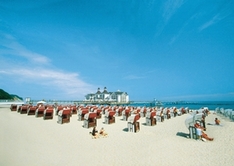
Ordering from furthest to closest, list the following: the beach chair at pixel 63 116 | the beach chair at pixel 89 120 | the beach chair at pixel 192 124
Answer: the beach chair at pixel 63 116, the beach chair at pixel 89 120, the beach chair at pixel 192 124

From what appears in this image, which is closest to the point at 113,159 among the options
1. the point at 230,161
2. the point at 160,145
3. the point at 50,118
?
the point at 160,145

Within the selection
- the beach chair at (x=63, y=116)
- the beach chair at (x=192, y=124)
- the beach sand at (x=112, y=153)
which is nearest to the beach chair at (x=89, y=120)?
the beach chair at (x=63, y=116)

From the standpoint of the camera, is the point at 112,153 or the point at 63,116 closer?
the point at 112,153

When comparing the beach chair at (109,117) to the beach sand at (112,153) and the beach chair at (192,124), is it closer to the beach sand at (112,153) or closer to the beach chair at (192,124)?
the beach sand at (112,153)

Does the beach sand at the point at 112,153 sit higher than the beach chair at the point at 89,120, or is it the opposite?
the beach chair at the point at 89,120

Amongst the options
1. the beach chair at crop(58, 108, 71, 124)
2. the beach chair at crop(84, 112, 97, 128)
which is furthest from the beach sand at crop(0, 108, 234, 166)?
the beach chair at crop(58, 108, 71, 124)

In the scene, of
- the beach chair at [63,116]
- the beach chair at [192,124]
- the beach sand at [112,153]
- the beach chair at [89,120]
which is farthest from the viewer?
the beach chair at [63,116]

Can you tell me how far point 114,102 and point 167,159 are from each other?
229ft

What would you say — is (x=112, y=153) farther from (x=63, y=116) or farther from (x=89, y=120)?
(x=63, y=116)

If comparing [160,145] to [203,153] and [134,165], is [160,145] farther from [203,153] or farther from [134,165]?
[134,165]

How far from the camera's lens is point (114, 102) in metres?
75.3

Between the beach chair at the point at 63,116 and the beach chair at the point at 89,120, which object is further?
the beach chair at the point at 63,116

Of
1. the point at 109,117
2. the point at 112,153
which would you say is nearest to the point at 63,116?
the point at 109,117

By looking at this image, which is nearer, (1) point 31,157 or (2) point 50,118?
(1) point 31,157
